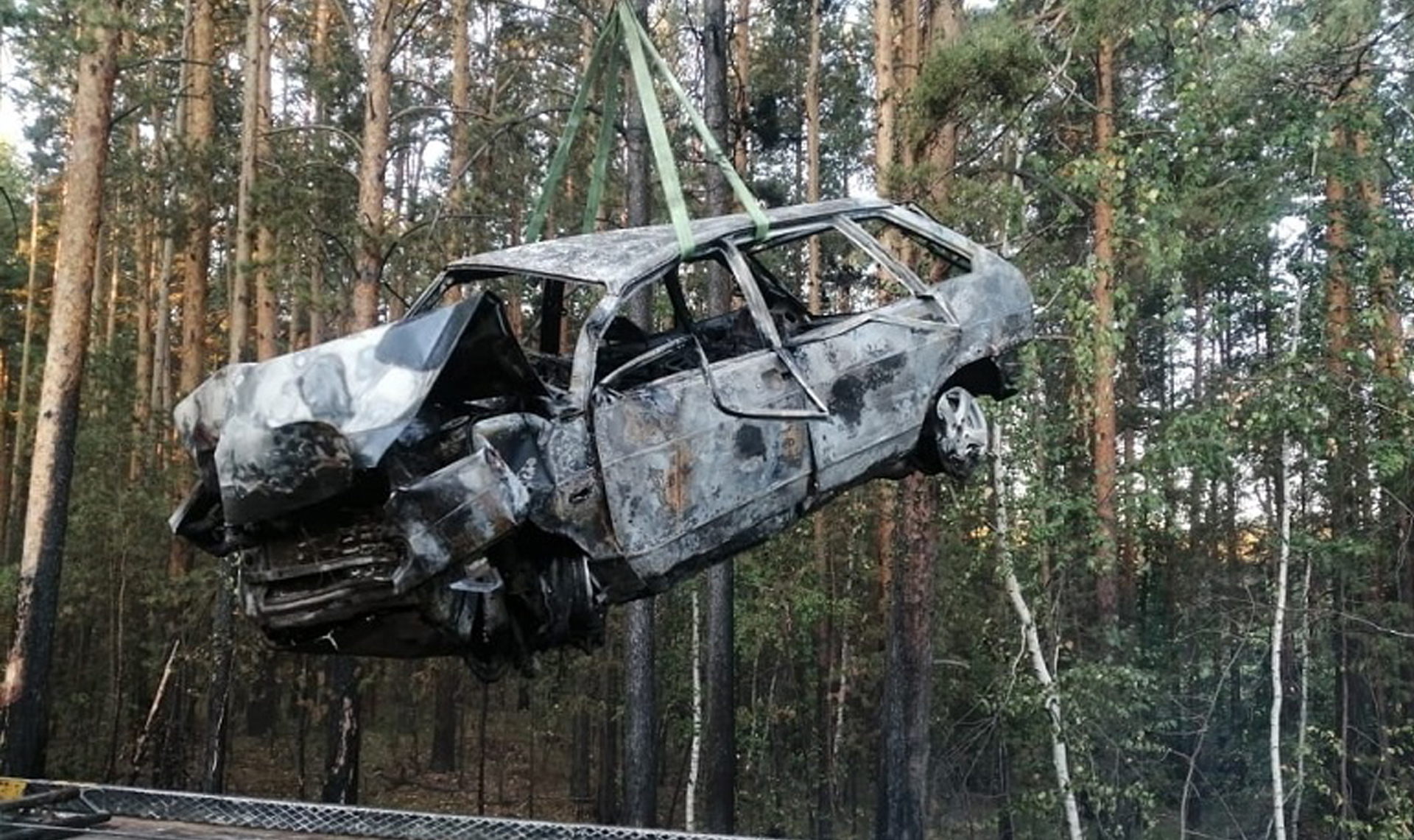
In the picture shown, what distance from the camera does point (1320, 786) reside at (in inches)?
454

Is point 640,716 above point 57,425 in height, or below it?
below

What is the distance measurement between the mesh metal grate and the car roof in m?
2.68

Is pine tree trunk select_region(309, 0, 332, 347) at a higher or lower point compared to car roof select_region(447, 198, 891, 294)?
higher

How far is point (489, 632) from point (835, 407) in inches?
67.6

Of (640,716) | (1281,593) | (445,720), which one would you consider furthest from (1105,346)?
(445,720)

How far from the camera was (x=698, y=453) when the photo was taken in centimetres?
389

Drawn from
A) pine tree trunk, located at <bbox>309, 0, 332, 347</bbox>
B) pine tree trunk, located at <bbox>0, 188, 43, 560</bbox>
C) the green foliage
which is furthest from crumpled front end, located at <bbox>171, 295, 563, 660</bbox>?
pine tree trunk, located at <bbox>0, 188, 43, 560</bbox>

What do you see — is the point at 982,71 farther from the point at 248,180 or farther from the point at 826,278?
the point at 826,278

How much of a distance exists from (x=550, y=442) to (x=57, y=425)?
8.88 meters

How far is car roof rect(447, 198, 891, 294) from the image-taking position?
377 cm

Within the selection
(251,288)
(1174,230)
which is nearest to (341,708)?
(251,288)

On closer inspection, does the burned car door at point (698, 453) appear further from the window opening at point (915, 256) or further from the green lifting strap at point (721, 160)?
the window opening at point (915, 256)

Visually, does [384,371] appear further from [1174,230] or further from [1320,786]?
[1320,786]

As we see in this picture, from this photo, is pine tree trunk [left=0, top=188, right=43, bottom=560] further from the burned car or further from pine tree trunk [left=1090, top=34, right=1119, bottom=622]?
the burned car
